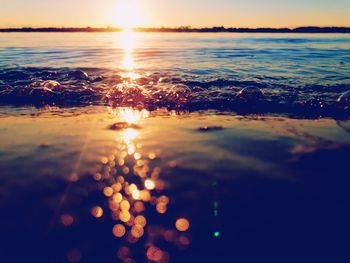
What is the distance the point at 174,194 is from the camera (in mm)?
2947

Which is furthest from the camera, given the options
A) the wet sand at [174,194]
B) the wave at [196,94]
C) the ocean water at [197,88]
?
the ocean water at [197,88]

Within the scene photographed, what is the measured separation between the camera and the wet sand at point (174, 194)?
2.25 meters

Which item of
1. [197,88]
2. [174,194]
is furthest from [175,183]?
[197,88]

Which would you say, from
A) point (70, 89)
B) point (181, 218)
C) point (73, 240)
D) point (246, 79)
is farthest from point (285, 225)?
point (246, 79)

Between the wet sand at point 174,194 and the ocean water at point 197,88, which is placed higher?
the wet sand at point 174,194

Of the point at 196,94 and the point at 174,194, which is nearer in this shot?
the point at 174,194

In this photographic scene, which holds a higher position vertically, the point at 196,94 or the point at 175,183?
the point at 175,183

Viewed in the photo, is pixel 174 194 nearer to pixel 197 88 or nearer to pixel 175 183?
pixel 175 183

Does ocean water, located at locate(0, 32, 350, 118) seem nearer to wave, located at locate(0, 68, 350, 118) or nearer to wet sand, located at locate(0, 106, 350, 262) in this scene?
wave, located at locate(0, 68, 350, 118)

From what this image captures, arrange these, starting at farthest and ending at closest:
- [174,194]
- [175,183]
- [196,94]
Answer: [196,94] → [175,183] → [174,194]

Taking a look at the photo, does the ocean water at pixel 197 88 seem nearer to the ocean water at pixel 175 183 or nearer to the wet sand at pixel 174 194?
the ocean water at pixel 175 183

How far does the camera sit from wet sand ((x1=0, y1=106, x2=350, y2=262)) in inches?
88.4

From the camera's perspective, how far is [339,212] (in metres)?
2.67

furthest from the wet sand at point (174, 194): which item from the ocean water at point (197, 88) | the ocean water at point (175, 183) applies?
the ocean water at point (197, 88)
